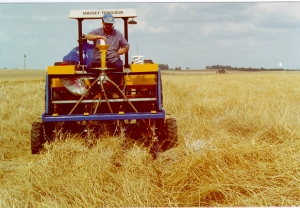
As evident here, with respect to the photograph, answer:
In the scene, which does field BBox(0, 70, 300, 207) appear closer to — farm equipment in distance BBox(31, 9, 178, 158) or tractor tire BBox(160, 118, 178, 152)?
tractor tire BBox(160, 118, 178, 152)

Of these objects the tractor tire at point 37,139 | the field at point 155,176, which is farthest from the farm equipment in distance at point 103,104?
the field at point 155,176

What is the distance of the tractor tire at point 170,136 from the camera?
5.93 metres

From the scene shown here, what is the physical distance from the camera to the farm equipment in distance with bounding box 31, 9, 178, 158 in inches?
224

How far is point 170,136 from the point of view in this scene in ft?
19.4

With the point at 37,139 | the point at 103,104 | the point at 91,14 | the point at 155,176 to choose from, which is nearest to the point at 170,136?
the point at 103,104

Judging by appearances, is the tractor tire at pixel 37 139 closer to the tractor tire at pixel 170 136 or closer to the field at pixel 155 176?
the field at pixel 155 176

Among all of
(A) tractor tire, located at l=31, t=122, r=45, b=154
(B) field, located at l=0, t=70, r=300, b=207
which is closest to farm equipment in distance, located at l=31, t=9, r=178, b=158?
(A) tractor tire, located at l=31, t=122, r=45, b=154

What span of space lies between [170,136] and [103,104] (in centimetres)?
119

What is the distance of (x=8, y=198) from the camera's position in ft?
13.6

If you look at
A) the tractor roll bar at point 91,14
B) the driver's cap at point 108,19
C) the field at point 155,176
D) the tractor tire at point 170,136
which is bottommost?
the field at point 155,176

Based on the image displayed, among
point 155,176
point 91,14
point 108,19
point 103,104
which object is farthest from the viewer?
point 91,14

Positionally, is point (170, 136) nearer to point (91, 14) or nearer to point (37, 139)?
point (37, 139)

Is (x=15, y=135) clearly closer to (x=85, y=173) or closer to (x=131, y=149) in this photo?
(x=131, y=149)

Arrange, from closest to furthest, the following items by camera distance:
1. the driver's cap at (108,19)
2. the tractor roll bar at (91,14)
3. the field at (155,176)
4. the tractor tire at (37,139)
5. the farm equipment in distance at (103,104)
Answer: the field at (155,176) → the farm equipment in distance at (103,104) → the tractor tire at (37,139) → the driver's cap at (108,19) → the tractor roll bar at (91,14)
